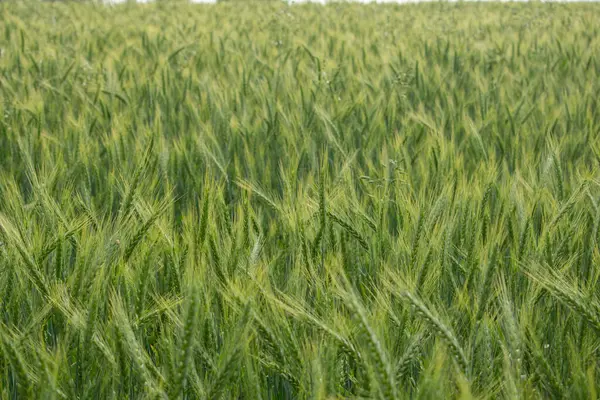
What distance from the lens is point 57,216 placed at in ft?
4.87

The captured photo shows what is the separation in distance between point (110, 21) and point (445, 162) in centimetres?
645

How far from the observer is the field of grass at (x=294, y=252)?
101 centimetres

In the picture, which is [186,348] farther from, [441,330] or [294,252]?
[294,252]

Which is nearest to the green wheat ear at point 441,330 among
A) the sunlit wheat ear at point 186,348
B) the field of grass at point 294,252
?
the field of grass at point 294,252

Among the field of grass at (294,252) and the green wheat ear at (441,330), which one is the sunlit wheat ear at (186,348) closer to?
the field of grass at (294,252)

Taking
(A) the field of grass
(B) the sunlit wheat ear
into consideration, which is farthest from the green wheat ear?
(B) the sunlit wheat ear

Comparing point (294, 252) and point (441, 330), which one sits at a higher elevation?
point (441, 330)

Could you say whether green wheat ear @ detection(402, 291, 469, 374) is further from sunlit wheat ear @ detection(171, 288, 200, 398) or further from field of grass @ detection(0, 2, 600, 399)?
sunlit wheat ear @ detection(171, 288, 200, 398)

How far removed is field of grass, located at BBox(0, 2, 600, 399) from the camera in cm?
101

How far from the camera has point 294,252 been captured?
150 centimetres

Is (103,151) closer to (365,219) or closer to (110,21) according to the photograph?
(365,219)

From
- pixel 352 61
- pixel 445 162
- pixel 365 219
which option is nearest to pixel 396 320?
pixel 365 219

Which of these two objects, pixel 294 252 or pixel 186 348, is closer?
pixel 186 348

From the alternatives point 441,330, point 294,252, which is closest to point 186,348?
point 441,330
